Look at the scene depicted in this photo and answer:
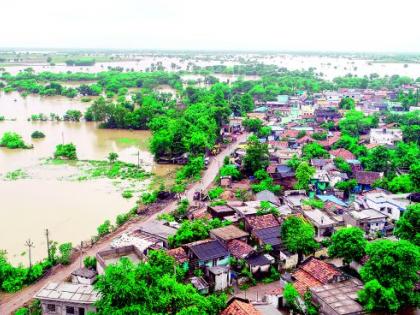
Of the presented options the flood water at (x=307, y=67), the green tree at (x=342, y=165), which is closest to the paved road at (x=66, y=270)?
the green tree at (x=342, y=165)

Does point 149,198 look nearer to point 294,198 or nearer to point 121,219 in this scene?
point 121,219

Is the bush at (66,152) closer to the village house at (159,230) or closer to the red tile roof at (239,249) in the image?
the village house at (159,230)

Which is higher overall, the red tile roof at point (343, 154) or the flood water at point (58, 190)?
the red tile roof at point (343, 154)

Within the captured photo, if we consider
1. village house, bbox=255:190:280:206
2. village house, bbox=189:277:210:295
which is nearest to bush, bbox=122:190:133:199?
village house, bbox=255:190:280:206

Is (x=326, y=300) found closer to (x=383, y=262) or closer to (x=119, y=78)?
(x=383, y=262)

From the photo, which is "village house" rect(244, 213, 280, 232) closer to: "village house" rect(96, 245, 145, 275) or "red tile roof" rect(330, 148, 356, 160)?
→ "village house" rect(96, 245, 145, 275)

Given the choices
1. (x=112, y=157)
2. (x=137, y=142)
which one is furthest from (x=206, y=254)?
(x=137, y=142)

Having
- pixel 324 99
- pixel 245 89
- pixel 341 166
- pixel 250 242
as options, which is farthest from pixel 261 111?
pixel 250 242
